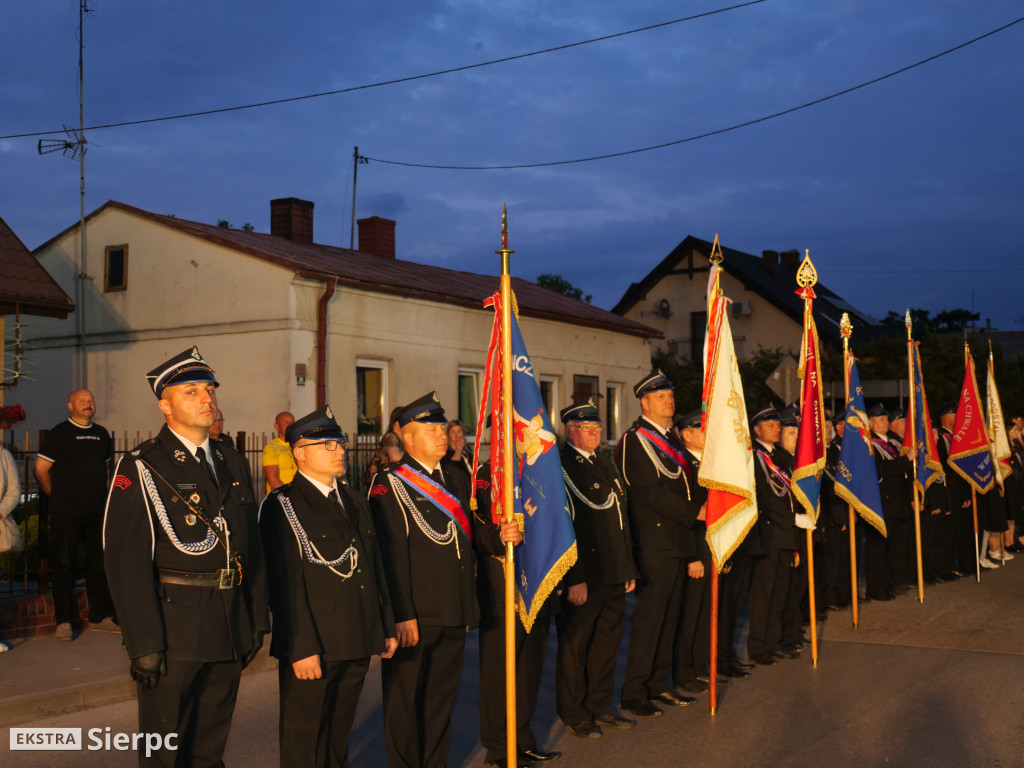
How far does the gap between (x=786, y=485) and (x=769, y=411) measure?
0.75 m

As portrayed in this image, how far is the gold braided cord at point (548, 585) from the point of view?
20.4 ft

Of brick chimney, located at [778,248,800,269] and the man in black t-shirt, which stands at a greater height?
brick chimney, located at [778,248,800,269]

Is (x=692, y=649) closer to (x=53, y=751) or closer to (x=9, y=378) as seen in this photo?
(x=53, y=751)

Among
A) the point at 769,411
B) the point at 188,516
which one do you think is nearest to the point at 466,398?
the point at 769,411

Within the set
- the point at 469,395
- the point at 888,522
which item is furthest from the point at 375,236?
the point at 888,522

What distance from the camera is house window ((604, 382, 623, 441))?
2542 centimetres

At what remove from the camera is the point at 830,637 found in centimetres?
1015

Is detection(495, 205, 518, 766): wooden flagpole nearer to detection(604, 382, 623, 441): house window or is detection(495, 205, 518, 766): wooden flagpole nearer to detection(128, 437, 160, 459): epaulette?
detection(128, 437, 160, 459): epaulette

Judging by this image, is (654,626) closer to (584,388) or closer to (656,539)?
(656,539)

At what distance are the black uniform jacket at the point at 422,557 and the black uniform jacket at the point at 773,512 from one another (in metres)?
4.01

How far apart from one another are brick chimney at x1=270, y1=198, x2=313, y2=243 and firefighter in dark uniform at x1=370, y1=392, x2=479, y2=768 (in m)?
17.5

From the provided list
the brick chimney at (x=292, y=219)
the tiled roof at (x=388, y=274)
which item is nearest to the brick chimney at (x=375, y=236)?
the tiled roof at (x=388, y=274)

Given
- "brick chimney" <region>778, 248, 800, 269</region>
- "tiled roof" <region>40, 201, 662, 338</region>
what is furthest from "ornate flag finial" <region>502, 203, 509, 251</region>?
"brick chimney" <region>778, 248, 800, 269</region>

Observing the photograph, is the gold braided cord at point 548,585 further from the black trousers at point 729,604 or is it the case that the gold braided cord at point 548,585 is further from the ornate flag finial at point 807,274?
the ornate flag finial at point 807,274
